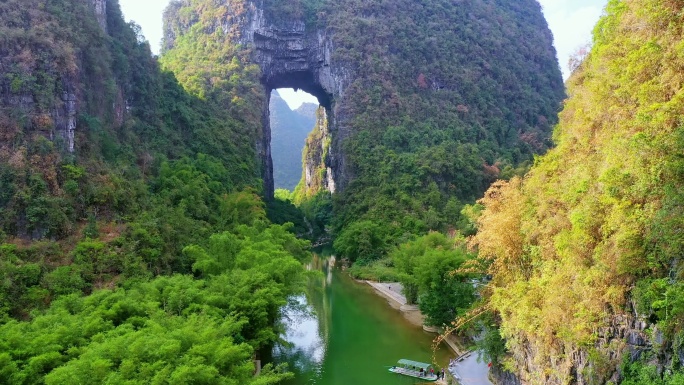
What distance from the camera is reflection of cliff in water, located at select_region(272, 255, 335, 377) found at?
19.0 meters

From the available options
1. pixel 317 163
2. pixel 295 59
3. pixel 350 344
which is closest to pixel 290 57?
pixel 295 59

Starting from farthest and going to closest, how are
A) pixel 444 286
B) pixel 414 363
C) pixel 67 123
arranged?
1. pixel 67 123
2. pixel 444 286
3. pixel 414 363

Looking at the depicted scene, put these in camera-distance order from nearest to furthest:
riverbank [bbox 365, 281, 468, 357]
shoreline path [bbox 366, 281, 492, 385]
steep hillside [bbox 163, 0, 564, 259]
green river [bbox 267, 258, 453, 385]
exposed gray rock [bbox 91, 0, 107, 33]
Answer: shoreline path [bbox 366, 281, 492, 385], green river [bbox 267, 258, 453, 385], riverbank [bbox 365, 281, 468, 357], exposed gray rock [bbox 91, 0, 107, 33], steep hillside [bbox 163, 0, 564, 259]

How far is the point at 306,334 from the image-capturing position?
22.8 metres

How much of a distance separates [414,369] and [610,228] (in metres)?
10.9

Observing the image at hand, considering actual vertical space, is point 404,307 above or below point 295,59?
below

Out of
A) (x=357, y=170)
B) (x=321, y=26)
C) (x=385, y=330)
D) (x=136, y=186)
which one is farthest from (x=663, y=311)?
(x=321, y=26)

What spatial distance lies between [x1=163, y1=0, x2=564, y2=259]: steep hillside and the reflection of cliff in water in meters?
17.3

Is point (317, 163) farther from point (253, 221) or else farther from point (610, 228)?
point (610, 228)

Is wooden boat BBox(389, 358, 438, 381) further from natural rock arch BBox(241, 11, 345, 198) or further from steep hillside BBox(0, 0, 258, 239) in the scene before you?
natural rock arch BBox(241, 11, 345, 198)

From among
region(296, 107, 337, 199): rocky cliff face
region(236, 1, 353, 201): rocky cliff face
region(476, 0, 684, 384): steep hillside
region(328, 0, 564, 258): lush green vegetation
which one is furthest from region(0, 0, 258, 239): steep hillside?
region(296, 107, 337, 199): rocky cliff face

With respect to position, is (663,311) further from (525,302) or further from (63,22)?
(63,22)

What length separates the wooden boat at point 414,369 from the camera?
1702 cm

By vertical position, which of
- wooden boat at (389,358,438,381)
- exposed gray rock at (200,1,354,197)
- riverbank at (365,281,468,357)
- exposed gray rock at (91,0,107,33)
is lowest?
wooden boat at (389,358,438,381)
